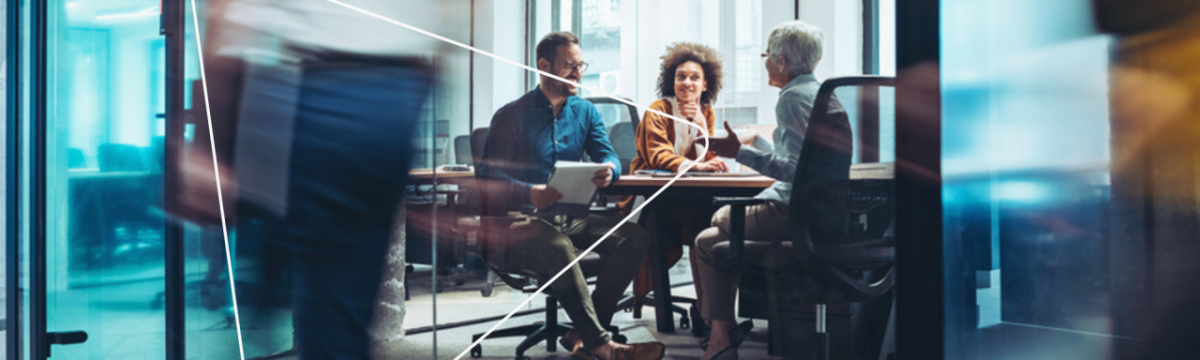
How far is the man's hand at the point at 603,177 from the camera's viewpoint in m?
1.54

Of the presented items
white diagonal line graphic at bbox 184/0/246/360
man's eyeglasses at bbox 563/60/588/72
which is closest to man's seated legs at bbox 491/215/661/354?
man's eyeglasses at bbox 563/60/588/72

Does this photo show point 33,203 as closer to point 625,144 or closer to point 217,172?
point 217,172

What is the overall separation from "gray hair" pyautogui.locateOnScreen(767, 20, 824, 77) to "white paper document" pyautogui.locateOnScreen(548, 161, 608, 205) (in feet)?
1.29

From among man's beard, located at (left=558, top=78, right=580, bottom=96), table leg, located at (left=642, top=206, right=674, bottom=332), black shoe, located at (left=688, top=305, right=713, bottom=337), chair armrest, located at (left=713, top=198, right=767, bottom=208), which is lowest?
black shoe, located at (left=688, top=305, right=713, bottom=337)

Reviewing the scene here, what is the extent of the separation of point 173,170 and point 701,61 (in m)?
1.18

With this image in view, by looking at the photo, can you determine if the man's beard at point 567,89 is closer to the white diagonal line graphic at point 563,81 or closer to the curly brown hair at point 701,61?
the white diagonal line graphic at point 563,81

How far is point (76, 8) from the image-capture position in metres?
1.92

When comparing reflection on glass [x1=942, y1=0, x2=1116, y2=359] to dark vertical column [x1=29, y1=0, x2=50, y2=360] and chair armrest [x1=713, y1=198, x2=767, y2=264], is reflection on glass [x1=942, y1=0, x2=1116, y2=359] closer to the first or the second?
chair armrest [x1=713, y1=198, x2=767, y2=264]

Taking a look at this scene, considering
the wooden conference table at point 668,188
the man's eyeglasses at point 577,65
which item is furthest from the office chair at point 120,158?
the man's eyeglasses at point 577,65

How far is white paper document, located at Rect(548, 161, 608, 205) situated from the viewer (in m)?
1.53

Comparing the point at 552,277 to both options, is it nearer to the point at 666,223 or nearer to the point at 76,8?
the point at 666,223

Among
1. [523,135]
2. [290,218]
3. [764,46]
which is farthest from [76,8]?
[764,46]

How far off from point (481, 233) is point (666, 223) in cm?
36

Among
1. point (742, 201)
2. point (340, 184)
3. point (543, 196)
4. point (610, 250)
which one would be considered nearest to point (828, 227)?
point (742, 201)
